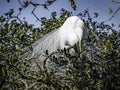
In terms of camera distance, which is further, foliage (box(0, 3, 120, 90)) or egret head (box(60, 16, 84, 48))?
egret head (box(60, 16, 84, 48))

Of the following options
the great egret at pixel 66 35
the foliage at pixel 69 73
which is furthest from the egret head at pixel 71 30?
the foliage at pixel 69 73

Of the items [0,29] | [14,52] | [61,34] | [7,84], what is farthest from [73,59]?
[61,34]

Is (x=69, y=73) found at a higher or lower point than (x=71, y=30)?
lower

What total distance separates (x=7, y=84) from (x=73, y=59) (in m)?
0.38

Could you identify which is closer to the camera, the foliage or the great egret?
the foliage

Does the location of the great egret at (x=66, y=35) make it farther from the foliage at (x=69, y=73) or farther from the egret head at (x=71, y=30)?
the foliage at (x=69, y=73)

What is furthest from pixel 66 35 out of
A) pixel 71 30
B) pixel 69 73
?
pixel 69 73

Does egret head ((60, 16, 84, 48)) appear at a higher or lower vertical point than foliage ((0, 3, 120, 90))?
higher

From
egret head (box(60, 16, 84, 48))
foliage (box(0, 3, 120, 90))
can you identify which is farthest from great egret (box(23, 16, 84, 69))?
foliage (box(0, 3, 120, 90))

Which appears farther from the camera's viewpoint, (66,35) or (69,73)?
(66,35)

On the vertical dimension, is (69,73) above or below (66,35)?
below

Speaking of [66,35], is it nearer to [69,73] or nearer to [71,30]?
[71,30]

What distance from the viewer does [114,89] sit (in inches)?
79.3

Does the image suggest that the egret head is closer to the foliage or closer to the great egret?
the great egret
